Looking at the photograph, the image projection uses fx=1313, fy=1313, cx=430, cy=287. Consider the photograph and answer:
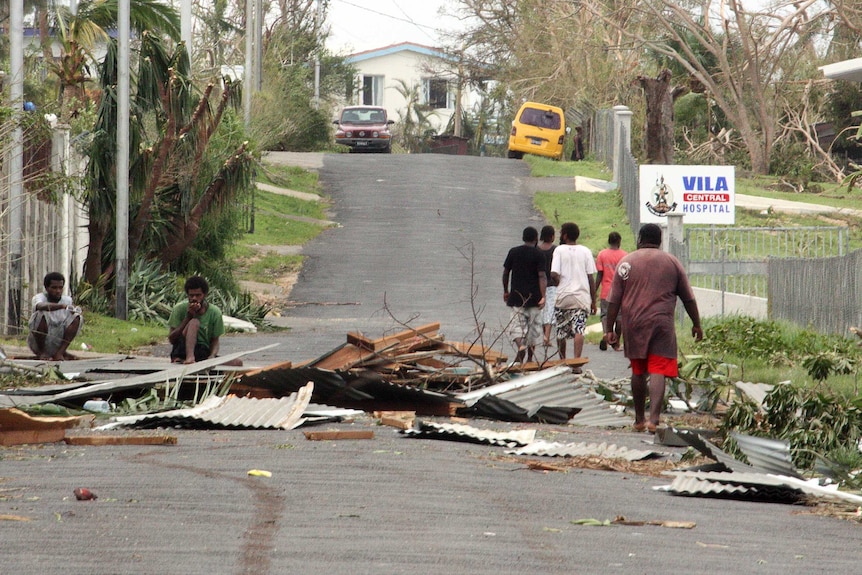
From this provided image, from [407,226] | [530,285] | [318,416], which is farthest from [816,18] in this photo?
[318,416]

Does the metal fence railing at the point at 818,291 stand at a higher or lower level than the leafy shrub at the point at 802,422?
higher

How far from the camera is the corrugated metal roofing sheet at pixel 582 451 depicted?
26.8ft

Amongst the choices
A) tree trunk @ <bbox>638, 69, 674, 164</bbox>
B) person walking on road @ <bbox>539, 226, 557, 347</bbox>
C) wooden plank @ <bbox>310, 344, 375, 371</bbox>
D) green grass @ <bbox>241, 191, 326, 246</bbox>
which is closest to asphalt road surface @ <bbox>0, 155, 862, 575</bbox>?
wooden plank @ <bbox>310, 344, 375, 371</bbox>

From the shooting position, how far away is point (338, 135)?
1754 inches

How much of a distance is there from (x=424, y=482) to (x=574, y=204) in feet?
81.0

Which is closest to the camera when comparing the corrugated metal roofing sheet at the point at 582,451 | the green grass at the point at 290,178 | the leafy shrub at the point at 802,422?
the corrugated metal roofing sheet at the point at 582,451

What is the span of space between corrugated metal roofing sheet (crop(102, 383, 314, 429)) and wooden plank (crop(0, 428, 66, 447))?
2.01 feet

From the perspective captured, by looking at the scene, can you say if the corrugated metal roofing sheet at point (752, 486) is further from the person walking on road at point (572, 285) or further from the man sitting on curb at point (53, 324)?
the man sitting on curb at point (53, 324)

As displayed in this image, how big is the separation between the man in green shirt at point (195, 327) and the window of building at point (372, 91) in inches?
2331

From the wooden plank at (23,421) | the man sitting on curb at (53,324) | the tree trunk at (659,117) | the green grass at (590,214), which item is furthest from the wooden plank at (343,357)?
the tree trunk at (659,117)

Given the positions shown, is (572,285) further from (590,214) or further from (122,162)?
(590,214)

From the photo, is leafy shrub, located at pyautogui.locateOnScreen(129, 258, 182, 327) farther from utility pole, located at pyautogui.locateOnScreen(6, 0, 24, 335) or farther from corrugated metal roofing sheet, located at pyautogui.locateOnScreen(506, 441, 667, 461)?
corrugated metal roofing sheet, located at pyautogui.locateOnScreen(506, 441, 667, 461)

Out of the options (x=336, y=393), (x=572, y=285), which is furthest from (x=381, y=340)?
(x=572, y=285)

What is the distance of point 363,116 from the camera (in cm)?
4547
